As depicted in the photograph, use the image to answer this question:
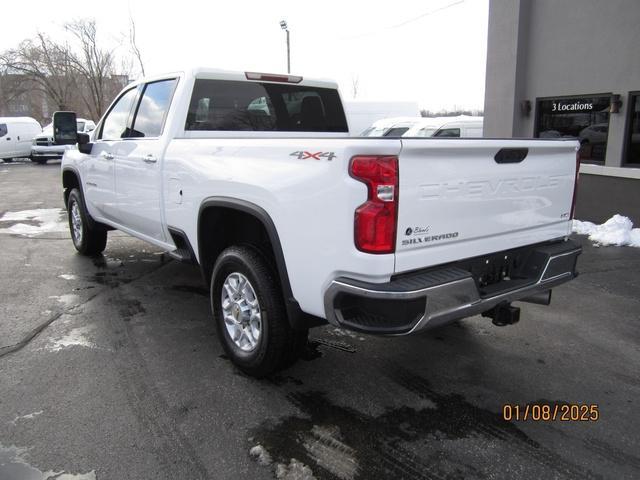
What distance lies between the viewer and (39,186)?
15.3 meters

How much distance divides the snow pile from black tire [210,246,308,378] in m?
5.82

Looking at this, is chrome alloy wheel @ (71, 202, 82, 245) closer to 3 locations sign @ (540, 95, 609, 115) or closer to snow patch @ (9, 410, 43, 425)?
snow patch @ (9, 410, 43, 425)

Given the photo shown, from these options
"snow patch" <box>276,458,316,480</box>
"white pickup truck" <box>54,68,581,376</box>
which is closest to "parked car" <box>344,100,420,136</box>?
"white pickup truck" <box>54,68,581,376</box>

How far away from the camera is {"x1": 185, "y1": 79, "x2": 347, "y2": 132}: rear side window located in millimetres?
4465

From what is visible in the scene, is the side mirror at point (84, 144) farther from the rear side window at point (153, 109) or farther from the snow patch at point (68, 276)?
the snow patch at point (68, 276)

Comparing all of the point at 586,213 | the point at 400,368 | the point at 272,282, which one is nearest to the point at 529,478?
the point at 400,368

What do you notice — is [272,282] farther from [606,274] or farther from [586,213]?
[586,213]

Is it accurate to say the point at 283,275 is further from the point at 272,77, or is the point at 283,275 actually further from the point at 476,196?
the point at 272,77

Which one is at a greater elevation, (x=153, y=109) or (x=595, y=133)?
(x=153, y=109)

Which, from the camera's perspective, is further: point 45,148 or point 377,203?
point 45,148

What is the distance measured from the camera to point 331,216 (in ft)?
8.77

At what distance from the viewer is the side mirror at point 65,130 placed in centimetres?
623
